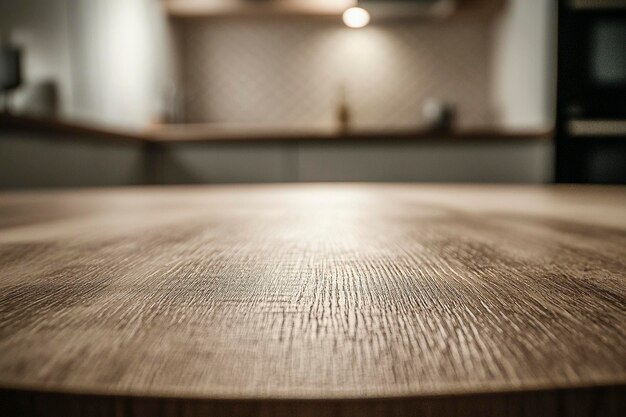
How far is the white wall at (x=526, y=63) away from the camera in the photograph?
2.87 m

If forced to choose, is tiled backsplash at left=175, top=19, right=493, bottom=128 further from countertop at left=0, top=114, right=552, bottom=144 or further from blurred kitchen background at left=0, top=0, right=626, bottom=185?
countertop at left=0, top=114, right=552, bottom=144

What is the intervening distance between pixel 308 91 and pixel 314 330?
12.1 ft

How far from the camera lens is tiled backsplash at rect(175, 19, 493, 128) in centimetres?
371

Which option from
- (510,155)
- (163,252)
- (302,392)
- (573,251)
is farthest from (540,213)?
(510,155)

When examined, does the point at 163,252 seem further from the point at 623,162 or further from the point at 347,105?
the point at 347,105

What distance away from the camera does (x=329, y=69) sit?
3.78 metres

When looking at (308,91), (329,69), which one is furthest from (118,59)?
(329,69)

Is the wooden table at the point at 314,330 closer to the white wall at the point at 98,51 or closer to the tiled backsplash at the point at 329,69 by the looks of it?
the white wall at the point at 98,51

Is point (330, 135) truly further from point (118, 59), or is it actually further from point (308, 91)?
point (118, 59)

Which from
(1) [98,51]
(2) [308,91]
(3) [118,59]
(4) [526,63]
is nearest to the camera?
(1) [98,51]

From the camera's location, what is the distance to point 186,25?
3703mm

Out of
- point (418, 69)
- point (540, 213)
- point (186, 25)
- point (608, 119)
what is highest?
point (186, 25)

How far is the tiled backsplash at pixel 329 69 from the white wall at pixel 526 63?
21cm

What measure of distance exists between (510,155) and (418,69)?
3.60ft
